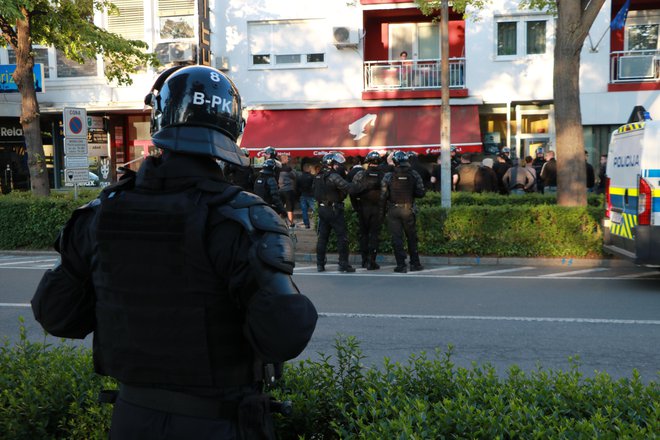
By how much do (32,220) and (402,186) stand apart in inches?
329

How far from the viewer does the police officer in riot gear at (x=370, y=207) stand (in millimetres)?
11688

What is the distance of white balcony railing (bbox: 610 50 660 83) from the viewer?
67.8 ft

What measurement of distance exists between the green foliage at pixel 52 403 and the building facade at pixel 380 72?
58.3 ft

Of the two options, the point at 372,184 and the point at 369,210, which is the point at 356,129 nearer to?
the point at 369,210

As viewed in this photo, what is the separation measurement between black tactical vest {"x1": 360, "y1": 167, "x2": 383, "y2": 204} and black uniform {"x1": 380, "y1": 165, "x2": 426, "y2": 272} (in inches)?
6.6

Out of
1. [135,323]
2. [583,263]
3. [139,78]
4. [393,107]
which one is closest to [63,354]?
[135,323]

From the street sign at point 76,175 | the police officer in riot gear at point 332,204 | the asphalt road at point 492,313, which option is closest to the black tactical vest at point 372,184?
the police officer in riot gear at point 332,204

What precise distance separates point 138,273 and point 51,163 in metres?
25.9

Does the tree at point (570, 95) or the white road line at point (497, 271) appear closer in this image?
the white road line at point (497, 271)

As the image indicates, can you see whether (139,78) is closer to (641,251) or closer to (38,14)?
(38,14)

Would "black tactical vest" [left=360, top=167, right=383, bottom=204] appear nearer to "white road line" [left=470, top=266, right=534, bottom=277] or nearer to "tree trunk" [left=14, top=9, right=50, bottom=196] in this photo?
"white road line" [left=470, top=266, right=534, bottom=277]

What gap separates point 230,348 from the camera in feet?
6.66

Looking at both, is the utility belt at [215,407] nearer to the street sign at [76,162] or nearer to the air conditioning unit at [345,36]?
the street sign at [76,162]

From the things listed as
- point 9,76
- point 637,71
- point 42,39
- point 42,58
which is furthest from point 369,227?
point 42,58
